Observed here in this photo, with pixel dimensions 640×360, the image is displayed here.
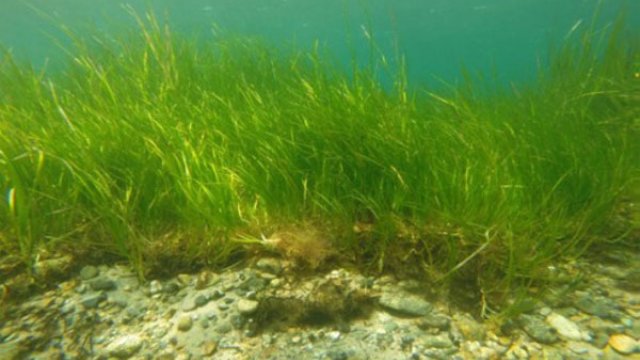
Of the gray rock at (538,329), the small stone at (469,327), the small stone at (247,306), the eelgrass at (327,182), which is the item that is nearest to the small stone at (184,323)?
the small stone at (247,306)

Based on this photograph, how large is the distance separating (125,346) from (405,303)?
1.46 m

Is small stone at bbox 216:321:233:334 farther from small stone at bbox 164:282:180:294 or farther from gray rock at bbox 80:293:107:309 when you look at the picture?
gray rock at bbox 80:293:107:309

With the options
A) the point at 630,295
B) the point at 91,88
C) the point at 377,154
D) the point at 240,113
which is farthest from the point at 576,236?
the point at 91,88

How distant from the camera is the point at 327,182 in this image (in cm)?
293

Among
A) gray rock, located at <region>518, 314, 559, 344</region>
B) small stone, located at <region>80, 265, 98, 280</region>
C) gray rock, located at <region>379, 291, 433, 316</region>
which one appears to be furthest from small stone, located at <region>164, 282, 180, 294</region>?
gray rock, located at <region>518, 314, 559, 344</region>

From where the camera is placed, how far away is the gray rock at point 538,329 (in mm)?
2217

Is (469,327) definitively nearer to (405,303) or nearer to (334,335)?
(405,303)

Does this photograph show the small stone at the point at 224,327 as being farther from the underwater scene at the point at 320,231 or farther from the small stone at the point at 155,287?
the small stone at the point at 155,287

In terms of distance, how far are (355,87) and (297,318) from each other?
1962 mm

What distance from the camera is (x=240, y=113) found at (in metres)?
3.86

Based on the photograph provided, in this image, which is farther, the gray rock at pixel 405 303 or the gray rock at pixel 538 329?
the gray rock at pixel 405 303

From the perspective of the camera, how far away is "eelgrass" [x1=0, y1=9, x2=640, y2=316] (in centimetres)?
262

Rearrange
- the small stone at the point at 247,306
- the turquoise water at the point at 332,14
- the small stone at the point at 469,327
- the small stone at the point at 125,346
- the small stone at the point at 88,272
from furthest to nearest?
the turquoise water at the point at 332,14 < the small stone at the point at 88,272 < the small stone at the point at 247,306 < the small stone at the point at 469,327 < the small stone at the point at 125,346

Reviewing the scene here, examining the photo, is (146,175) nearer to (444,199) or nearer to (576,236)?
(444,199)
